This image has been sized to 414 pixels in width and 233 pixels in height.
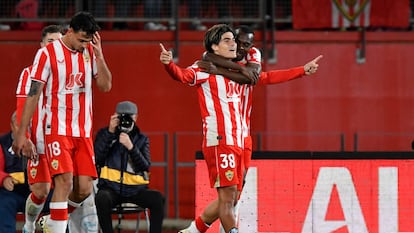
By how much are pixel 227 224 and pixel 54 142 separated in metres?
1.65

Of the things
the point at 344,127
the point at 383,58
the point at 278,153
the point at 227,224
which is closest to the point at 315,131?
the point at 344,127

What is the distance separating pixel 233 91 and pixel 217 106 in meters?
0.20

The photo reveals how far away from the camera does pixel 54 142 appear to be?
9562 millimetres

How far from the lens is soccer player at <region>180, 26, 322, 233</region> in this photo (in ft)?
33.3

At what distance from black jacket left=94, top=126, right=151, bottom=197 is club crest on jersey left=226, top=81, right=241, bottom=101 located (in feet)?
7.80

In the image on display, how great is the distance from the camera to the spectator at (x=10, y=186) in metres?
11.0

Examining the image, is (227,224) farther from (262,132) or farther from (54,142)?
(262,132)

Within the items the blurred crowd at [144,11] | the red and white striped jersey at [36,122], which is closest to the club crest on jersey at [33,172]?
the red and white striped jersey at [36,122]

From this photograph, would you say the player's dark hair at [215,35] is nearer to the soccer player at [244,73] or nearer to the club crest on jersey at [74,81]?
the soccer player at [244,73]

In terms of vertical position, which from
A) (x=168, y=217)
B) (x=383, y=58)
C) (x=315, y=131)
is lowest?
(x=168, y=217)

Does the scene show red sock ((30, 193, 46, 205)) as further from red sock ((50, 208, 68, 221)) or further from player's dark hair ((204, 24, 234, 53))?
player's dark hair ((204, 24, 234, 53))

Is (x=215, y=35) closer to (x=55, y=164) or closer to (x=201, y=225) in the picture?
(x=201, y=225)

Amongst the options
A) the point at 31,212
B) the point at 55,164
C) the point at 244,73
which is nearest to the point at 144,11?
the point at 244,73

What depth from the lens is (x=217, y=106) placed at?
33.1 feet
